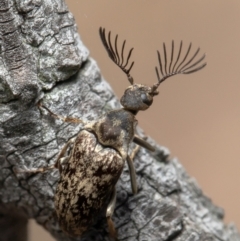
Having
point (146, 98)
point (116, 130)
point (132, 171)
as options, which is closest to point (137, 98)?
point (146, 98)

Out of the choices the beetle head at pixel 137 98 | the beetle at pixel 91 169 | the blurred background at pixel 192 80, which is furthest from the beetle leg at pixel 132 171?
the blurred background at pixel 192 80

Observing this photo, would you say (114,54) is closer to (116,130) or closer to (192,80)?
(116,130)

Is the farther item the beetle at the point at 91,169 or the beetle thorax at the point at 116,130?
the beetle thorax at the point at 116,130

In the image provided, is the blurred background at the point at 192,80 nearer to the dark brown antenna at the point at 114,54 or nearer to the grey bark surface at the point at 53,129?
the dark brown antenna at the point at 114,54

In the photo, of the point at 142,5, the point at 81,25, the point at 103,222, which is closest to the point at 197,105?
the point at 142,5

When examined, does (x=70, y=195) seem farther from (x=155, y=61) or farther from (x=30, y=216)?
(x=155, y=61)

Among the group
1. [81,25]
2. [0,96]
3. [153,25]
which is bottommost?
[0,96]
